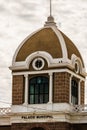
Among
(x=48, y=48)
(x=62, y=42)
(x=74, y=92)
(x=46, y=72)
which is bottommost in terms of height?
(x=74, y=92)

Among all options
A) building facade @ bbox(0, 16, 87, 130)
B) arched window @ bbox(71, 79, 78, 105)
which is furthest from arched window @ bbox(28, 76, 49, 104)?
arched window @ bbox(71, 79, 78, 105)

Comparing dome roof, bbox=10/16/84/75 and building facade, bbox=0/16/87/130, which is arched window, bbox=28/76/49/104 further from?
dome roof, bbox=10/16/84/75

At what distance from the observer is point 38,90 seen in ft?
167

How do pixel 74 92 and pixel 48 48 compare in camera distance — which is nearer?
pixel 48 48

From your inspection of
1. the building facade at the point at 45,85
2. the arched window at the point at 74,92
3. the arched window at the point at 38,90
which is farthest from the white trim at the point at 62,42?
the arched window at the point at 74,92

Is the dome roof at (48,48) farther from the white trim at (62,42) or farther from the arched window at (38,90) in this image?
the arched window at (38,90)

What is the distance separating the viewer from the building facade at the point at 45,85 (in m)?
49.3

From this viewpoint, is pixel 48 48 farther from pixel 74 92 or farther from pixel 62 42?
pixel 74 92

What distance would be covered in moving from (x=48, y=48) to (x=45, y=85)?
309 cm

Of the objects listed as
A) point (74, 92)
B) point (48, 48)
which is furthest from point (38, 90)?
point (48, 48)

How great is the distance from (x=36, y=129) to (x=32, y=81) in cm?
404

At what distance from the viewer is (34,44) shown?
51.5m

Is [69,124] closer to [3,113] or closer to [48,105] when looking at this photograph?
[48,105]

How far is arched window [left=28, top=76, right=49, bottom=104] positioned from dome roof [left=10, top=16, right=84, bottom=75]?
142 cm
